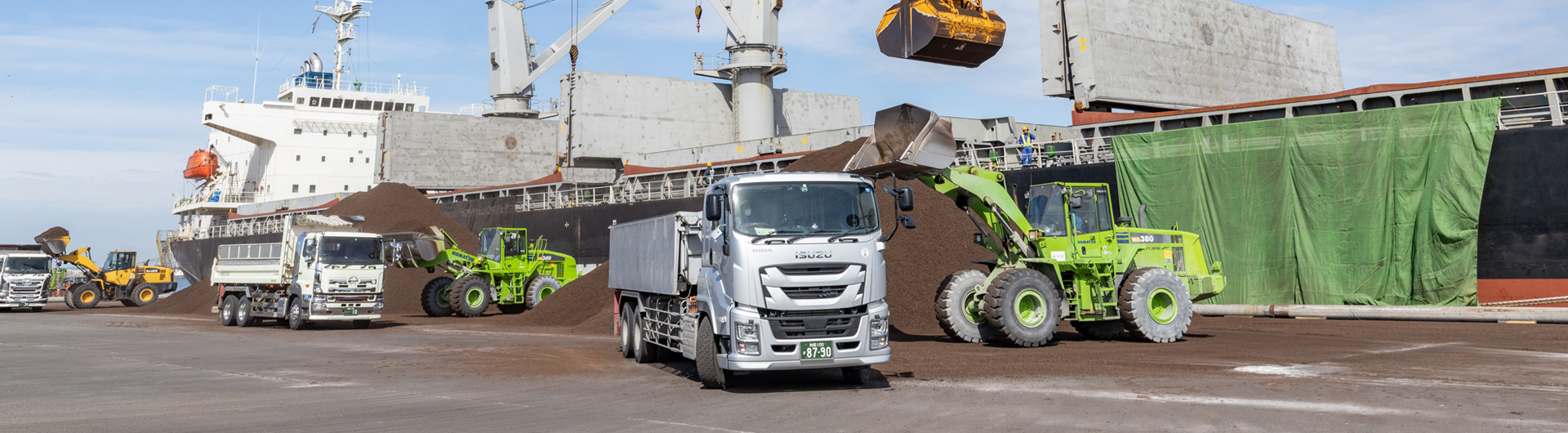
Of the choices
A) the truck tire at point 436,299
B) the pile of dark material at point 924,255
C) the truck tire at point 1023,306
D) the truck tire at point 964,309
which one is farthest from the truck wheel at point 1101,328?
the truck tire at point 436,299

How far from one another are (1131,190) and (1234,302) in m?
3.62

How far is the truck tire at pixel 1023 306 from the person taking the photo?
13414mm

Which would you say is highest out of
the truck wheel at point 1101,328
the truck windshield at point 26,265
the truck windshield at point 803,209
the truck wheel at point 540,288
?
the truck windshield at point 26,265

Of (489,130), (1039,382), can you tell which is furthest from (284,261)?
(489,130)

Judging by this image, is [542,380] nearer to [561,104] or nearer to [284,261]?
[284,261]

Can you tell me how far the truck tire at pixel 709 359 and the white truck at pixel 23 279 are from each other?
32.3m

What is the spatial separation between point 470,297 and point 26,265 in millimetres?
18006

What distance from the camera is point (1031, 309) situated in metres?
Answer: 14.0

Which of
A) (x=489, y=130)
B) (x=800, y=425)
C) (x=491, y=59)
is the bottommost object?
(x=800, y=425)

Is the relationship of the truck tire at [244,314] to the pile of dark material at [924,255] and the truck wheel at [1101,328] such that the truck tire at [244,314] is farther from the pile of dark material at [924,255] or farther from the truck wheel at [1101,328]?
the truck wheel at [1101,328]

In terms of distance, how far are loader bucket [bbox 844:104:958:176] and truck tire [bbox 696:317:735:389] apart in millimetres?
4269

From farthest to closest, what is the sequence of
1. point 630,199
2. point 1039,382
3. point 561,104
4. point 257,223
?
point 257,223, point 561,104, point 630,199, point 1039,382

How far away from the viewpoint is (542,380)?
11133 millimetres

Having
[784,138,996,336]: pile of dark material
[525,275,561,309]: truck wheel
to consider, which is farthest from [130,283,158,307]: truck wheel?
[784,138,996,336]: pile of dark material
